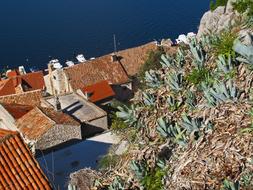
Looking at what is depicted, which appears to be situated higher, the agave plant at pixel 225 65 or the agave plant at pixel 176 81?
the agave plant at pixel 225 65

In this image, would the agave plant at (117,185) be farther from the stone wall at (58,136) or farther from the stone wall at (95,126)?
the stone wall at (95,126)

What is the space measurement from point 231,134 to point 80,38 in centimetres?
8322

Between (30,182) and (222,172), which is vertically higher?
(222,172)

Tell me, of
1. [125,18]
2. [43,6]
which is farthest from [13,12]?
[125,18]

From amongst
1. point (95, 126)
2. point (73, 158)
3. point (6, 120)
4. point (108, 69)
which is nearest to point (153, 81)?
point (73, 158)

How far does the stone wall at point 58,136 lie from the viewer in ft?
95.9

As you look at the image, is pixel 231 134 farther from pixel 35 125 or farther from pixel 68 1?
pixel 68 1

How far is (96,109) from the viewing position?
36.9 metres

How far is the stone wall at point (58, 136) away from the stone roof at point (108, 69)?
47.2ft

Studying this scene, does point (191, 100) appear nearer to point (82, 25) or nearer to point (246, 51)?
point (246, 51)

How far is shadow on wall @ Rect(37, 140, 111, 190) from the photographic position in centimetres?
2502

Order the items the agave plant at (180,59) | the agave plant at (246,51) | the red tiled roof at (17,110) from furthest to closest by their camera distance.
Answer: the red tiled roof at (17,110), the agave plant at (180,59), the agave plant at (246,51)

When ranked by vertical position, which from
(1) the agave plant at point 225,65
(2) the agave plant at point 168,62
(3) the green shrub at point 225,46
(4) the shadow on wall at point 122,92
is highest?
(3) the green shrub at point 225,46

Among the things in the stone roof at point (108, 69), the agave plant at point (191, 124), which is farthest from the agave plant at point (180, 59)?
the stone roof at point (108, 69)
